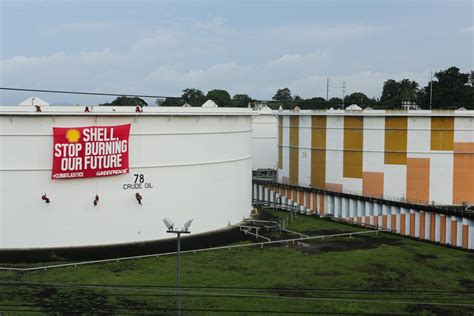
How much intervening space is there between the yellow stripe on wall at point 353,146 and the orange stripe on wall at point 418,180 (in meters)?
3.40

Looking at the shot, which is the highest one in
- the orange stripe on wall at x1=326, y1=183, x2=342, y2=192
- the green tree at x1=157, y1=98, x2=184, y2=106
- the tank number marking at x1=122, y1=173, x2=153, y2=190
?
the green tree at x1=157, y1=98, x2=184, y2=106

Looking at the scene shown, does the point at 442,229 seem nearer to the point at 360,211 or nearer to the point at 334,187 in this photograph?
the point at 360,211

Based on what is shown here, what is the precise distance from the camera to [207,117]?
32.0 m

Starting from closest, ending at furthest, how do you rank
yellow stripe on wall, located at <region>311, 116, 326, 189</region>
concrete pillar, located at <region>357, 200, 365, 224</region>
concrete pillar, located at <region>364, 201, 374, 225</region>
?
concrete pillar, located at <region>364, 201, 374, 225</region>, concrete pillar, located at <region>357, 200, 365, 224</region>, yellow stripe on wall, located at <region>311, 116, 326, 189</region>

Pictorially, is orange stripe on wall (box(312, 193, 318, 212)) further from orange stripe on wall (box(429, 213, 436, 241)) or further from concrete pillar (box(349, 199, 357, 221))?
orange stripe on wall (box(429, 213, 436, 241))

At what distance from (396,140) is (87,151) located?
833 inches

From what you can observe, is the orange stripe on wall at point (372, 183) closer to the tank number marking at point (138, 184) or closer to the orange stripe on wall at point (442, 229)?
the orange stripe on wall at point (442, 229)

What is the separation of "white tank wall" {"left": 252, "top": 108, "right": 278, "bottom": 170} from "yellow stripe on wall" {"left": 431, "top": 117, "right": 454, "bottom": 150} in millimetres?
26087

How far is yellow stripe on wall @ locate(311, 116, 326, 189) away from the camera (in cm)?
4334

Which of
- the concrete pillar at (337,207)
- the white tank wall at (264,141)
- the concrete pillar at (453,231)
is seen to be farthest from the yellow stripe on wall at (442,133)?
the white tank wall at (264,141)

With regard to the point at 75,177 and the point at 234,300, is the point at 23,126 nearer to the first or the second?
the point at 75,177

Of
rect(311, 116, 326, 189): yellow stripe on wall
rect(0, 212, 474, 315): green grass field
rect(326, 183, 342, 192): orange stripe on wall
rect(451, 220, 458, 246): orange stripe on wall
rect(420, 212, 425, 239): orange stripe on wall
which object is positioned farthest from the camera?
rect(311, 116, 326, 189): yellow stripe on wall

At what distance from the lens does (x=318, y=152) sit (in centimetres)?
4378

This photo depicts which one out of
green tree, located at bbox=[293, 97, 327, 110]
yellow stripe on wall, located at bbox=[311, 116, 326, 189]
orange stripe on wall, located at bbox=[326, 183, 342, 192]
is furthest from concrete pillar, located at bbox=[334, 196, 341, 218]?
green tree, located at bbox=[293, 97, 327, 110]
